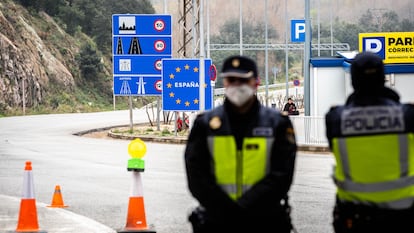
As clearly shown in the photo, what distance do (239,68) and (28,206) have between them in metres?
5.29

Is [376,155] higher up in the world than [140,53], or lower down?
lower down

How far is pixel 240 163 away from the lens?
210 inches

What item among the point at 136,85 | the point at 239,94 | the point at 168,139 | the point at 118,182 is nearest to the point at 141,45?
the point at 136,85

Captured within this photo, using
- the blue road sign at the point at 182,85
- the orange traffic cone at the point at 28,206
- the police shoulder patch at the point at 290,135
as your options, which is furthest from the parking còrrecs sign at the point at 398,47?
the police shoulder patch at the point at 290,135

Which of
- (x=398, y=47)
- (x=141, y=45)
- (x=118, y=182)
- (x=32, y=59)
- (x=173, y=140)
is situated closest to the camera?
(x=118, y=182)

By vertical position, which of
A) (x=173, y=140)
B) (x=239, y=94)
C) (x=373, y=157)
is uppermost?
(x=239, y=94)

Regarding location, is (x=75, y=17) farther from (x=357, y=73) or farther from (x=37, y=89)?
(x=357, y=73)

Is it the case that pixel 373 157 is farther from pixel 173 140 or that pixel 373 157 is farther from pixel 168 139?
pixel 168 139

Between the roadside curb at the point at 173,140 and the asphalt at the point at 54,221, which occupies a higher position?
the roadside curb at the point at 173,140

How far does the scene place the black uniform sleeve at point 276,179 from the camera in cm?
527

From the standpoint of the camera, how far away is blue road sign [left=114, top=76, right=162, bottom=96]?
3544 cm

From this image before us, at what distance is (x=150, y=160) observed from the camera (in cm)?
2288

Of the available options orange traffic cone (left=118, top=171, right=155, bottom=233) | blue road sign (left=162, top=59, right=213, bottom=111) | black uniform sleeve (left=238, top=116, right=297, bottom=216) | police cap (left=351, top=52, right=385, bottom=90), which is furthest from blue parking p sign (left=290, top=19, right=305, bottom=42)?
black uniform sleeve (left=238, top=116, right=297, bottom=216)

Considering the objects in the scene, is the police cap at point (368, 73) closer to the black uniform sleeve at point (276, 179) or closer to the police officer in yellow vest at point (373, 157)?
the police officer in yellow vest at point (373, 157)
